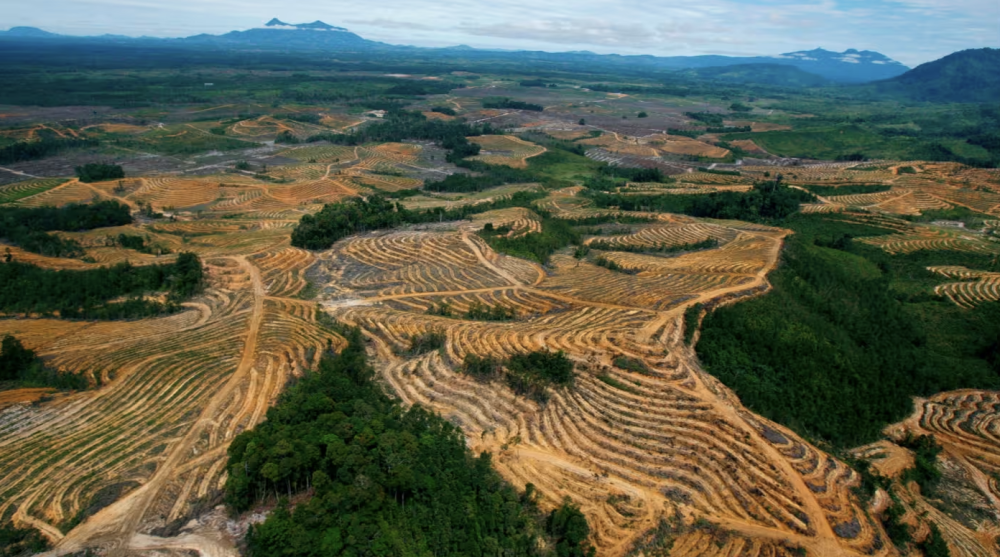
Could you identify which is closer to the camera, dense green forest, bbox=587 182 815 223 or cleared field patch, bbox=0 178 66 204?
dense green forest, bbox=587 182 815 223

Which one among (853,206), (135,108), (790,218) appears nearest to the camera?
(790,218)

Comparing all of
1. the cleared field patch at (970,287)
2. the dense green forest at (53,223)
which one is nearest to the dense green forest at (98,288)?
the dense green forest at (53,223)

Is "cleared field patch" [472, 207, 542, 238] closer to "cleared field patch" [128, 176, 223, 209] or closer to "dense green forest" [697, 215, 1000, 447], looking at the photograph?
"dense green forest" [697, 215, 1000, 447]

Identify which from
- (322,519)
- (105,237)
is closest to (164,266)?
(105,237)

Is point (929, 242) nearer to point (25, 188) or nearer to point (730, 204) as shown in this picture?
point (730, 204)

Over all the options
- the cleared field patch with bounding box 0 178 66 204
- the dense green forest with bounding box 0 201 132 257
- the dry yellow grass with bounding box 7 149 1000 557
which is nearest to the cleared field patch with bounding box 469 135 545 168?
the dry yellow grass with bounding box 7 149 1000 557

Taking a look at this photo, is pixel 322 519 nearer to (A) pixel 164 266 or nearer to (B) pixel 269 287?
(B) pixel 269 287

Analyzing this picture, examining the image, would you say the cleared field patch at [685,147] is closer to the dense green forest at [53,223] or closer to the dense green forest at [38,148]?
the dense green forest at [53,223]
